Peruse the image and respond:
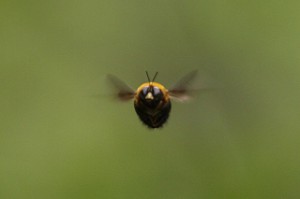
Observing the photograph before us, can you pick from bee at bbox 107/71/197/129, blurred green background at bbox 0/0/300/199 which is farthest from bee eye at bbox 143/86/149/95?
blurred green background at bbox 0/0/300/199

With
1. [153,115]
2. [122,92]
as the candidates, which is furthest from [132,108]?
[153,115]

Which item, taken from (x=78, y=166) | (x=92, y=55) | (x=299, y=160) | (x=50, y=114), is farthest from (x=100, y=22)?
(x=299, y=160)

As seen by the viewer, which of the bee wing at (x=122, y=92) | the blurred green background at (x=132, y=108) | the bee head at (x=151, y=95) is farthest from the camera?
the blurred green background at (x=132, y=108)

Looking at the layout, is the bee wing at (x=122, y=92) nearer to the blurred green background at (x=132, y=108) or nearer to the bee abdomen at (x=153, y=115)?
the bee abdomen at (x=153, y=115)

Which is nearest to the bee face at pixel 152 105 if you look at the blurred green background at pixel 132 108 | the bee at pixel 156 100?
the bee at pixel 156 100

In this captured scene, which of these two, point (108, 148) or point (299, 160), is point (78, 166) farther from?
point (299, 160)

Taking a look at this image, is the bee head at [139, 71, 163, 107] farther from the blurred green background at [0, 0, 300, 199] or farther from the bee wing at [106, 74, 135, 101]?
the blurred green background at [0, 0, 300, 199]
